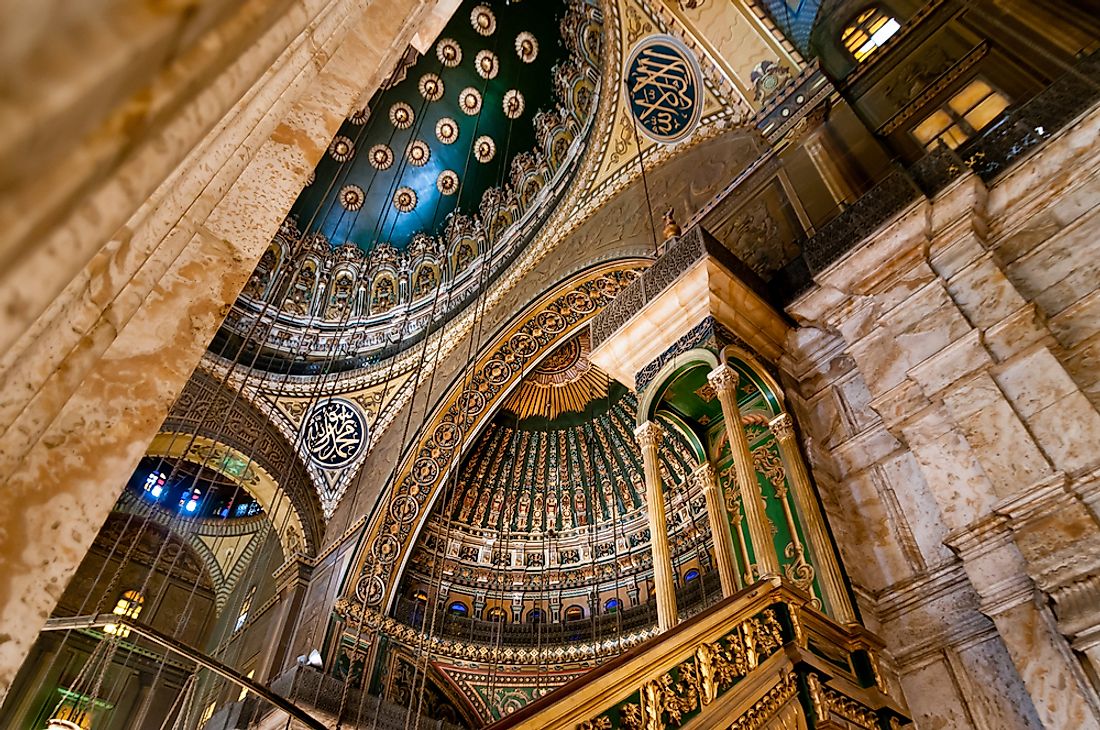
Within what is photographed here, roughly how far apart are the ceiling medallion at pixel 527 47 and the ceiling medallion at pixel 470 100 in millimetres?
879

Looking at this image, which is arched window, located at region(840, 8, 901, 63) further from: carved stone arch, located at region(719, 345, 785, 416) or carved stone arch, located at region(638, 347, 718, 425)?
carved stone arch, located at region(638, 347, 718, 425)

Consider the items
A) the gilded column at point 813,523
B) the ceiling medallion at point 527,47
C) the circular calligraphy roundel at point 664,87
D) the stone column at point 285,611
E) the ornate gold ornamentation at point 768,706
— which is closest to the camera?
the ornate gold ornamentation at point 768,706

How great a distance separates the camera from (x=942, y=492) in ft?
10.8

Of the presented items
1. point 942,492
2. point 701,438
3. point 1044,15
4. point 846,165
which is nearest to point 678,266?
point 701,438

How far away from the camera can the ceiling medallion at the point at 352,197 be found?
10.2 meters

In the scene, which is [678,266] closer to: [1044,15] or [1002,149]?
[1002,149]

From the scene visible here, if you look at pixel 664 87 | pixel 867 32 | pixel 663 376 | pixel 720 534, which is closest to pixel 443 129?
pixel 664 87

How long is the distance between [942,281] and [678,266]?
1.63 metres

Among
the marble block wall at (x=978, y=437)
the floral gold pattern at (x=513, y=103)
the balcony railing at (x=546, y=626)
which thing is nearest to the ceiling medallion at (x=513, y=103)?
the floral gold pattern at (x=513, y=103)

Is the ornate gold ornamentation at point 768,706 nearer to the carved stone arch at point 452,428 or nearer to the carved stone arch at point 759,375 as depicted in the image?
the carved stone arch at point 759,375

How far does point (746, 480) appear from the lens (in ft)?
12.5

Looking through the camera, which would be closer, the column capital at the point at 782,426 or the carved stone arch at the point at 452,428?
the column capital at the point at 782,426

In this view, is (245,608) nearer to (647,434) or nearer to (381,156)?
(381,156)

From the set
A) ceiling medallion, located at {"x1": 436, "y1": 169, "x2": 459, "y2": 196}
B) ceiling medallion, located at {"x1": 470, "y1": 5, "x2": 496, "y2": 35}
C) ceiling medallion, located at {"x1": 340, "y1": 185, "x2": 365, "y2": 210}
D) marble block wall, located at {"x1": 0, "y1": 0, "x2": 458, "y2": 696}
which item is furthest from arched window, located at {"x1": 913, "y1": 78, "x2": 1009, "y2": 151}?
ceiling medallion, located at {"x1": 340, "y1": 185, "x2": 365, "y2": 210}
